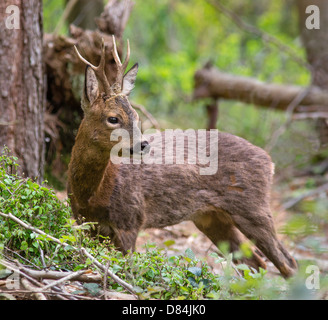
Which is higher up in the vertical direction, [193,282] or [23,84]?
[23,84]

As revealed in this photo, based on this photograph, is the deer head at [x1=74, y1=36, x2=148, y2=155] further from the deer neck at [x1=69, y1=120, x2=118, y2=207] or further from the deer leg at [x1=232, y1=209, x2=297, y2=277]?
the deer leg at [x1=232, y1=209, x2=297, y2=277]

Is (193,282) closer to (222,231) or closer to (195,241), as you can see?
(222,231)

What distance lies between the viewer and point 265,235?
20.3 feet

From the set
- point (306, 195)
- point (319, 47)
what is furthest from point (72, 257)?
point (319, 47)

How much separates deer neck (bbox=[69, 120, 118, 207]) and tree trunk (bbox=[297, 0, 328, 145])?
256 inches

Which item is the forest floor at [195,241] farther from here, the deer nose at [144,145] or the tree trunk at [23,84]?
the deer nose at [144,145]

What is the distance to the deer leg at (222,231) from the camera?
6496mm

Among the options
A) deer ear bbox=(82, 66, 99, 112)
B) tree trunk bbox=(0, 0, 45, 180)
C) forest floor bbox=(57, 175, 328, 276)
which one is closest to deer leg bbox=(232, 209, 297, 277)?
forest floor bbox=(57, 175, 328, 276)

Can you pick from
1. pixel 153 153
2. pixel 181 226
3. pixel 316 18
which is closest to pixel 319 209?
pixel 153 153

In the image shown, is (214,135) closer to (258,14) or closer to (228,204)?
(228,204)

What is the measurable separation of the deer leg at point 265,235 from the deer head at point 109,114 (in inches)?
70.4

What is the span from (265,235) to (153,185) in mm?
1450
